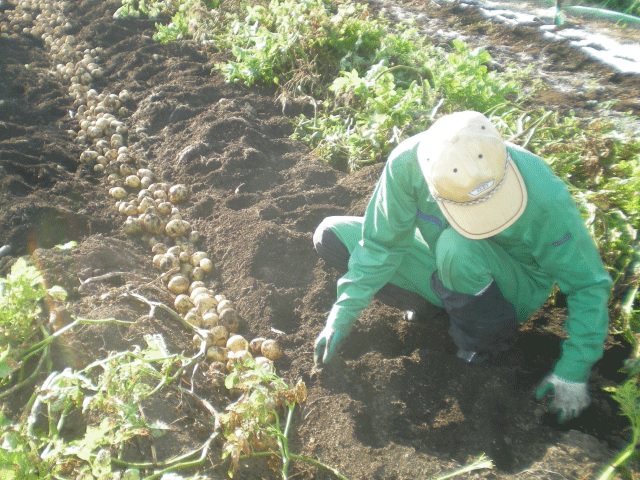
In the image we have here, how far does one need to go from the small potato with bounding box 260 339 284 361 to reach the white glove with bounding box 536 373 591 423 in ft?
3.61

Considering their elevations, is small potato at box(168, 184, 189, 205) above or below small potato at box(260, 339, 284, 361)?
above

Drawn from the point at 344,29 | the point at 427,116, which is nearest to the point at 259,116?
the point at 344,29

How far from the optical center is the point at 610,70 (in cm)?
453

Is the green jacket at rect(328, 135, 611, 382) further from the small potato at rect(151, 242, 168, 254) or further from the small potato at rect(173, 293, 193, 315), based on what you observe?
the small potato at rect(151, 242, 168, 254)

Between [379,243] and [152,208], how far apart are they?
159cm

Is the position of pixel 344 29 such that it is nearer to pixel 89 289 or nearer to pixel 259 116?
pixel 259 116

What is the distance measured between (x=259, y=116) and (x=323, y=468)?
2.74m

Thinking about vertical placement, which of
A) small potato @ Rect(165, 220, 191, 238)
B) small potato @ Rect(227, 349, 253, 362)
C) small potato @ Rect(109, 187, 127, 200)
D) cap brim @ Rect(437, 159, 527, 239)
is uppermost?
cap brim @ Rect(437, 159, 527, 239)

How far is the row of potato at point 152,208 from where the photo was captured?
2.70 metres

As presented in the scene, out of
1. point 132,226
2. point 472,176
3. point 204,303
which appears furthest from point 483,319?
point 132,226

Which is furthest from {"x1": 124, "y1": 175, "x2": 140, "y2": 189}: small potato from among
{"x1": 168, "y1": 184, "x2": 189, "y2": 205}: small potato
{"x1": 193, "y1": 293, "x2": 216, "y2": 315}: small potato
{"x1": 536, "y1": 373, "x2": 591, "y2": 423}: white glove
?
{"x1": 536, "y1": 373, "x2": 591, "y2": 423}: white glove

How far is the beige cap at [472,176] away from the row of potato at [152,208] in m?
0.93

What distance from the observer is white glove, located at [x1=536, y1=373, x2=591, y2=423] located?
211 centimetres

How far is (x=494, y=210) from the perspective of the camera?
6.43 ft
